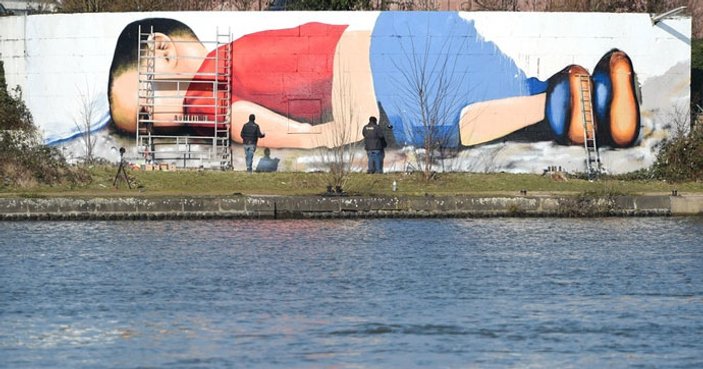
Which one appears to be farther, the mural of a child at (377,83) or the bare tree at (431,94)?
the mural of a child at (377,83)

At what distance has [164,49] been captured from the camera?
3931 centimetres

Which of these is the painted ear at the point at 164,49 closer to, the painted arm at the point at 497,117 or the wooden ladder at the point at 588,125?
the painted arm at the point at 497,117

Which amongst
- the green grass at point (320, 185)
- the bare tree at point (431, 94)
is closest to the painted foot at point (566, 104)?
the bare tree at point (431, 94)

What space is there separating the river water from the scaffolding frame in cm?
896

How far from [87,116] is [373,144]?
7.49m

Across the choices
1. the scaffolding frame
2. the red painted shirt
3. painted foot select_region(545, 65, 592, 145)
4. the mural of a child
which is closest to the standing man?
the mural of a child

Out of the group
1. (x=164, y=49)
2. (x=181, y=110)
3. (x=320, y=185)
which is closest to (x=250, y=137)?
(x=181, y=110)

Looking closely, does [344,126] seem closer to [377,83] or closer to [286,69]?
[377,83]

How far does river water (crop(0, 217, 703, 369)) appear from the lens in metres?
16.2

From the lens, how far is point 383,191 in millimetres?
34531

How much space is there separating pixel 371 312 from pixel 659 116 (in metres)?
22.4

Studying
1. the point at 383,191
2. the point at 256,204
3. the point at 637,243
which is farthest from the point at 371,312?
the point at 383,191

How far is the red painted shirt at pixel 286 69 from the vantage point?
38.9 m

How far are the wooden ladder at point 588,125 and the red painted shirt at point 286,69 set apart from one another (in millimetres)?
6260
